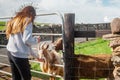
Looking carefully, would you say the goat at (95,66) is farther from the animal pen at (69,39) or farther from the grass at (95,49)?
the grass at (95,49)

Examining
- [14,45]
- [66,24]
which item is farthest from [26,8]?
[66,24]

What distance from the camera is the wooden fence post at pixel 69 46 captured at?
665cm

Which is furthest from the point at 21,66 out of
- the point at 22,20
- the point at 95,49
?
the point at 95,49

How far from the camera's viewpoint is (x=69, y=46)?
670cm

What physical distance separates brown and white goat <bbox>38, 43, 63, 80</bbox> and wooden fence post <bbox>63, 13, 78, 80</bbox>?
4.10 ft

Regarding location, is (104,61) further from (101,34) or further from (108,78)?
(101,34)

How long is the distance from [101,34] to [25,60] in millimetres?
1567

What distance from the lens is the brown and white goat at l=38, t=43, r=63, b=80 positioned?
7.95 meters

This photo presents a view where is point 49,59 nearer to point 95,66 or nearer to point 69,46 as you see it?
point 95,66

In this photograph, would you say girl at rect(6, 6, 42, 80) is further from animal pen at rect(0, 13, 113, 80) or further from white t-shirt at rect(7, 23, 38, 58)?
animal pen at rect(0, 13, 113, 80)

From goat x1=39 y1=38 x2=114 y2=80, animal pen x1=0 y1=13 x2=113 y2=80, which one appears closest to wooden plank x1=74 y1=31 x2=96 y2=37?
animal pen x1=0 y1=13 x2=113 y2=80

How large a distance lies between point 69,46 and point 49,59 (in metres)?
1.53

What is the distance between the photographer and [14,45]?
225 inches

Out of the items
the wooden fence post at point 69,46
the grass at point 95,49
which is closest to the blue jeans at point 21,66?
the wooden fence post at point 69,46
